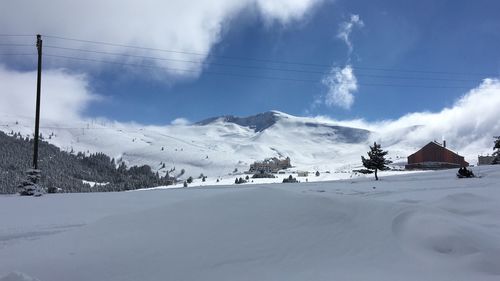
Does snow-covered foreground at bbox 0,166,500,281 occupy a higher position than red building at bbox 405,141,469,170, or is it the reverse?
red building at bbox 405,141,469,170

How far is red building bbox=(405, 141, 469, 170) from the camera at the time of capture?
7175 cm

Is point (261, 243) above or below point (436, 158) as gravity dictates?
below

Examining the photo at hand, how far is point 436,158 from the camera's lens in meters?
73.3

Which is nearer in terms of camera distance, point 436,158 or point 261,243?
point 261,243

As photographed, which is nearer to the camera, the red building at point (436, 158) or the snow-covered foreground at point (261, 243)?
the snow-covered foreground at point (261, 243)

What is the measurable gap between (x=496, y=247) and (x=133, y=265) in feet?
17.1

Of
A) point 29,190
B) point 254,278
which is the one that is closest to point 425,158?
point 29,190

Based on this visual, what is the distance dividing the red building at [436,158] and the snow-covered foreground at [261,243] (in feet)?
227

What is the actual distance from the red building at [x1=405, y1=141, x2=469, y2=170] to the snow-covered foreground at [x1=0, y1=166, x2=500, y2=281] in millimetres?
69248

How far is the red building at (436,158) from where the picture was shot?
71.8 metres

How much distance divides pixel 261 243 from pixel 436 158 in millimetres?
74885

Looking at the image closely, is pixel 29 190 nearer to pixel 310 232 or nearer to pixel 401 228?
pixel 310 232

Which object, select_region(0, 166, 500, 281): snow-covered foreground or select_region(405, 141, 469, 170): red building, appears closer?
select_region(0, 166, 500, 281): snow-covered foreground

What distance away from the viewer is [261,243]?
625cm
